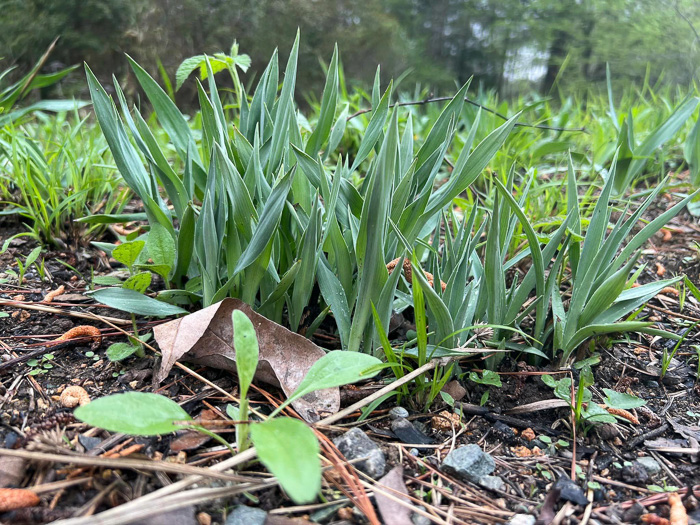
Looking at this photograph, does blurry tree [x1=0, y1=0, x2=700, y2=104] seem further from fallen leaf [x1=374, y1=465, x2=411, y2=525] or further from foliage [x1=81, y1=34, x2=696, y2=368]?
fallen leaf [x1=374, y1=465, x2=411, y2=525]

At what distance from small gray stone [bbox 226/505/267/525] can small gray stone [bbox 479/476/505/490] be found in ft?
1.18

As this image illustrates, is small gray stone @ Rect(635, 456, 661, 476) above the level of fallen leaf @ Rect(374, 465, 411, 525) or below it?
below

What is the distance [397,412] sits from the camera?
98cm

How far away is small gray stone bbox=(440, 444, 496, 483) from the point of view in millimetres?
846

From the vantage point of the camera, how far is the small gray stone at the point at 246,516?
71cm

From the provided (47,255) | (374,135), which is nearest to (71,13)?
(47,255)

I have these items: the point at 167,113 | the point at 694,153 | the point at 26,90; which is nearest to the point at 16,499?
the point at 167,113

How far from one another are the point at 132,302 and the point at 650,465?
3.37 ft

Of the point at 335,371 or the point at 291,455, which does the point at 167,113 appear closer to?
the point at 335,371

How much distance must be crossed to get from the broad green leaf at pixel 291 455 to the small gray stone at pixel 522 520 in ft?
1.07

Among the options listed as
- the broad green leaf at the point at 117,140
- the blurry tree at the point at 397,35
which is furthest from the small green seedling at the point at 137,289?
the blurry tree at the point at 397,35

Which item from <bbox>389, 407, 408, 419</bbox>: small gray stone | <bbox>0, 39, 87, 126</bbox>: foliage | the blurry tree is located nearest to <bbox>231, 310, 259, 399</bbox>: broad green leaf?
<bbox>389, 407, 408, 419</bbox>: small gray stone

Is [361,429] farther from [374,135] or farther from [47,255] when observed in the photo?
[47,255]

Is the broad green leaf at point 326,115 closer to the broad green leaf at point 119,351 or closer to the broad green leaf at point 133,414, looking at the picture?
the broad green leaf at point 119,351
